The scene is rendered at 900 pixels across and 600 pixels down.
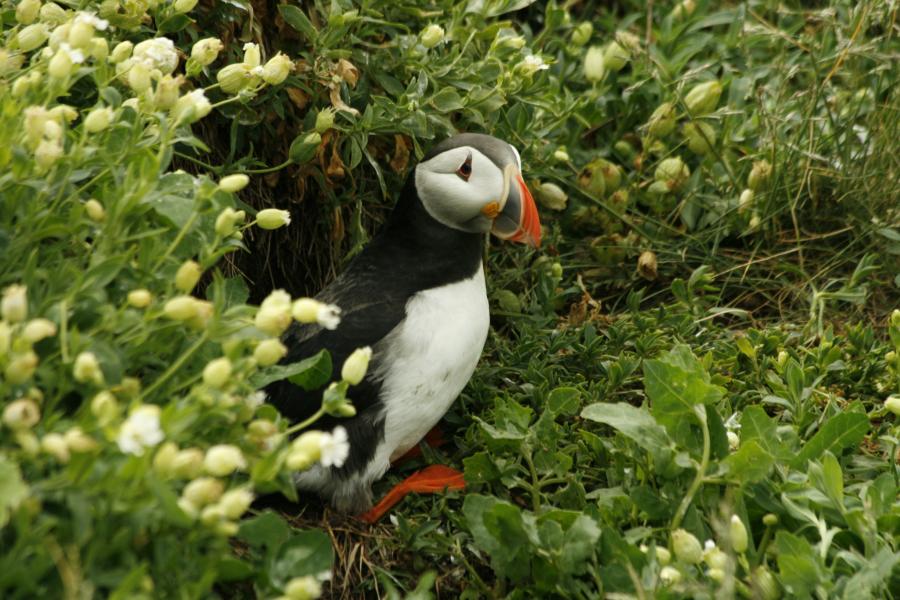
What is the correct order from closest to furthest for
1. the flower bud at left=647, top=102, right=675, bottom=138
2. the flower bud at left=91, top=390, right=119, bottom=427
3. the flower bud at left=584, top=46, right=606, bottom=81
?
the flower bud at left=91, top=390, right=119, bottom=427, the flower bud at left=647, top=102, right=675, bottom=138, the flower bud at left=584, top=46, right=606, bottom=81

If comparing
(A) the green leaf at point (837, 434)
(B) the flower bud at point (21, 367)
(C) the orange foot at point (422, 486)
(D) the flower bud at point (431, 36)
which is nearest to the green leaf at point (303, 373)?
(B) the flower bud at point (21, 367)

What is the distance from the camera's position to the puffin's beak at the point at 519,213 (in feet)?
11.0

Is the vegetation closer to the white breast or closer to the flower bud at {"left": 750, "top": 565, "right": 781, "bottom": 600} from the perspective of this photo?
the flower bud at {"left": 750, "top": 565, "right": 781, "bottom": 600}

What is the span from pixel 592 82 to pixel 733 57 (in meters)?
0.74

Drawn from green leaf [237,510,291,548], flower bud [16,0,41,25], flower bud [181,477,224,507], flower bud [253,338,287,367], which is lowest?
green leaf [237,510,291,548]

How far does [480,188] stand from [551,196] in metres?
0.89

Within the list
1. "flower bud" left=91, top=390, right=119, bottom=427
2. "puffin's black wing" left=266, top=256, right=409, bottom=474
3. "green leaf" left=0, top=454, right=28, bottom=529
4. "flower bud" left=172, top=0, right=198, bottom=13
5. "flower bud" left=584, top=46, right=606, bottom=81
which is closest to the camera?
"green leaf" left=0, top=454, right=28, bottom=529

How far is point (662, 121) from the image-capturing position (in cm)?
436

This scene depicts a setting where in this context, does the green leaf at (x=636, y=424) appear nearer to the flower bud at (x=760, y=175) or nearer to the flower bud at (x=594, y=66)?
the flower bud at (x=760, y=175)

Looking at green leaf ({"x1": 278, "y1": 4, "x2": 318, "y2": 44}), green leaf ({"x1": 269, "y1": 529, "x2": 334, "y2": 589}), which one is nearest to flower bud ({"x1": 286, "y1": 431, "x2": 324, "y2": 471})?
green leaf ({"x1": 269, "y1": 529, "x2": 334, "y2": 589})

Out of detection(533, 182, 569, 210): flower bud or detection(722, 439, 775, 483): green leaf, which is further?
detection(533, 182, 569, 210): flower bud

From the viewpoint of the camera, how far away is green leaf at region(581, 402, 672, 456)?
9.14ft

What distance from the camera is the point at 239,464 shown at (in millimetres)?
2010

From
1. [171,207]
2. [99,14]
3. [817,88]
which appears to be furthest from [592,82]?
[171,207]
